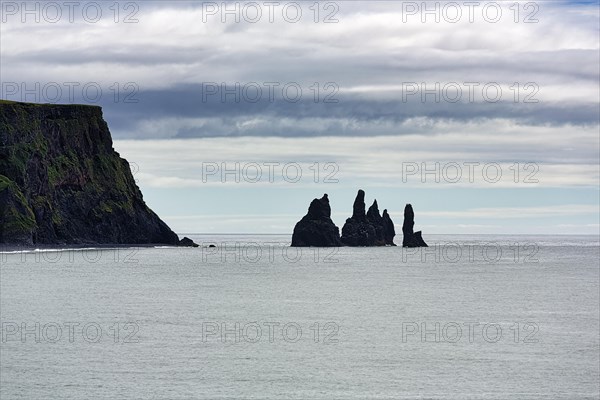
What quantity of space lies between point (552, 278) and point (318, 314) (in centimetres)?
9715

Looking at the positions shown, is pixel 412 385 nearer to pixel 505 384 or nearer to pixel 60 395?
pixel 505 384

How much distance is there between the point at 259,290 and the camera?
15775cm

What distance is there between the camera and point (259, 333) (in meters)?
94.3

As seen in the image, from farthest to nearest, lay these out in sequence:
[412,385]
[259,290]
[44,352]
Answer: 1. [259,290]
2. [44,352]
3. [412,385]

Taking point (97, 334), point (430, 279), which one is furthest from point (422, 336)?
point (430, 279)

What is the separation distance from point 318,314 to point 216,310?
1354 cm

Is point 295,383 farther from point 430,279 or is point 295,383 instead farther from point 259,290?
point 430,279

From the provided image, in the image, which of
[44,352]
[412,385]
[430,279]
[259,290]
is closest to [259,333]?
[44,352]

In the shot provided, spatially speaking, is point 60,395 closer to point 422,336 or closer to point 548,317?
point 422,336

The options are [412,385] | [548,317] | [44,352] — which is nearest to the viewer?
[412,385]

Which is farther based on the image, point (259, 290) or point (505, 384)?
point (259, 290)

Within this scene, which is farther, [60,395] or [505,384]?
[505,384]

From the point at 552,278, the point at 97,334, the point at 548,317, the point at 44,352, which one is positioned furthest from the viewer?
the point at 552,278

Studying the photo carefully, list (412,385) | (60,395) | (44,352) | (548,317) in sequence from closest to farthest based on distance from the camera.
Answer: (60,395) → (412,385) → (44,352) → (548,317)
